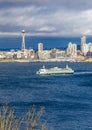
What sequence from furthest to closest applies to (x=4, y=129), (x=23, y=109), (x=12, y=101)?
(x=12, y=101) → (x=23, y=109) → (x=4, y=129)

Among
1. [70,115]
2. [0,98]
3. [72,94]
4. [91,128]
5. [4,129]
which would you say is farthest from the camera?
[72,94]

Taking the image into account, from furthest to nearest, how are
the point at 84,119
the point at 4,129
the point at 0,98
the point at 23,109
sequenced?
1. the point at 0,98
2. the point at 23,109
3. the point at 84,119
4. the point at 4,129

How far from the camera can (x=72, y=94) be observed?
161ft

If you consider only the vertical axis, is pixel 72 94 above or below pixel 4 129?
below

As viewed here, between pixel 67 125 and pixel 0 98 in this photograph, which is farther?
pixel 0 98

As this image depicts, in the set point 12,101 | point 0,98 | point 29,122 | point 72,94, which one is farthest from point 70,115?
point 29,122

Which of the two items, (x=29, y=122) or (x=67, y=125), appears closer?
(x=29, y=122)

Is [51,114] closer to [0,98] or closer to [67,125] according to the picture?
[67,125]

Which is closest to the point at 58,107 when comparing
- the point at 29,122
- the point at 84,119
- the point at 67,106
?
the point at 67,106

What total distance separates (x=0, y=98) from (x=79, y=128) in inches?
743

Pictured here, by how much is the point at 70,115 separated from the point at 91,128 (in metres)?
5.40

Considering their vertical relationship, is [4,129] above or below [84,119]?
above

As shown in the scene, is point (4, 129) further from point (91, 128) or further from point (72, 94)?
point (72, 94)

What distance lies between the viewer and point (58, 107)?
3612 centimetres
